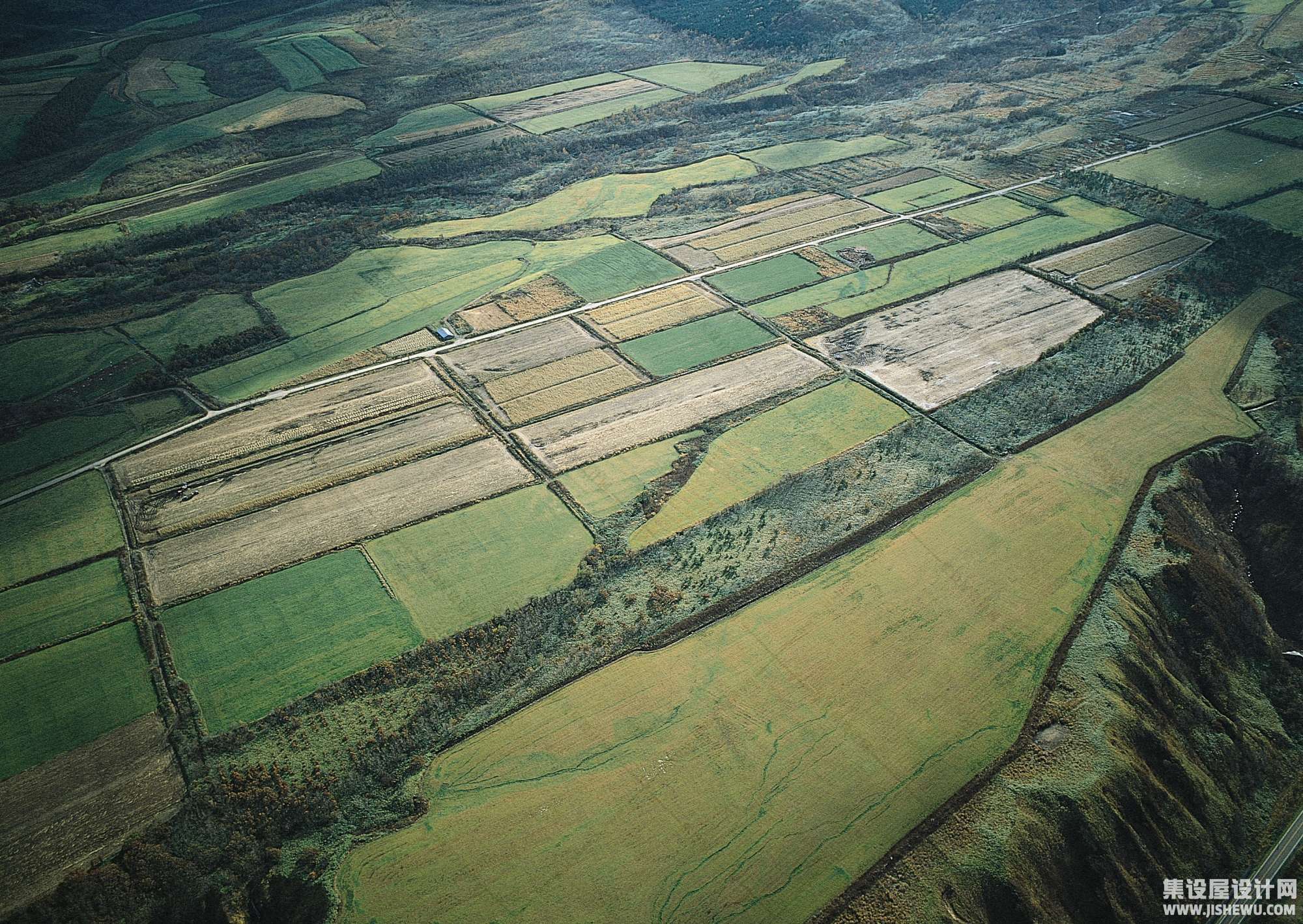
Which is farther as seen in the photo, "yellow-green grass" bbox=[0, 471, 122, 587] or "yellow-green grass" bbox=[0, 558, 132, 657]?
"yellow-green grass" bbox=[0, 471, 122, 587]

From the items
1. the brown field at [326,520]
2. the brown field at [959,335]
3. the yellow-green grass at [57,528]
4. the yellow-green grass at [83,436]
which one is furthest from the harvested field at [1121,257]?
the yellow-green grass at [57,528]

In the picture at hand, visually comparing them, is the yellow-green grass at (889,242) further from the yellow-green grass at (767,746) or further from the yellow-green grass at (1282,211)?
the yellow-green grass at (767,746)

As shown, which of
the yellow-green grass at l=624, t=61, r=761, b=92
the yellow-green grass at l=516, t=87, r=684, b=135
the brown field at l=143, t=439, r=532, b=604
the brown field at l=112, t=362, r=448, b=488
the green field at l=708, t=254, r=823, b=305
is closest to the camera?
the brown field at l=143, t=439, r=532, b=604

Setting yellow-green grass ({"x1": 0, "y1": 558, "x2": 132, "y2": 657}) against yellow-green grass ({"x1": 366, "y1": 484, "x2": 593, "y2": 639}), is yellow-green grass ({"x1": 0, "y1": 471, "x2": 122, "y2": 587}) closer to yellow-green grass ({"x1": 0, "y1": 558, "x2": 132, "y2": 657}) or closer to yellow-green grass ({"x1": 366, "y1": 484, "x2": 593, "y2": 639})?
yellow-green grass ({"x1": 0, "y1": 558, "x2": 132, "y2": 657})

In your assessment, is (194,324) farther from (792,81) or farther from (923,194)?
(792,81)

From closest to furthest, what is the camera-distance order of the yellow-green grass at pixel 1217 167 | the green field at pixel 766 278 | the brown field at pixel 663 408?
1. the brown field at pixel 663 408
2. the green field at pixel 766 278
3. the yellow-green grass at pixel 1217 167

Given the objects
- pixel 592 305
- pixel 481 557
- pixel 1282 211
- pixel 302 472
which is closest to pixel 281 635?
pixel 481 557

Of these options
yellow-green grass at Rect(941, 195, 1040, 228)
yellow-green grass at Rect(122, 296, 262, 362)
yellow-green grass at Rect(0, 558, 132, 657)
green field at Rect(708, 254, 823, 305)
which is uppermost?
yellow-green grass at Rect(941, 195, 1040, 228)

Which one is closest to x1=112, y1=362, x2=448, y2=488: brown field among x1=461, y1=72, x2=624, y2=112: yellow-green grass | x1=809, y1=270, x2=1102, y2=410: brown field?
x1=809, y1=270, x2=1102, y2=410: brown field
